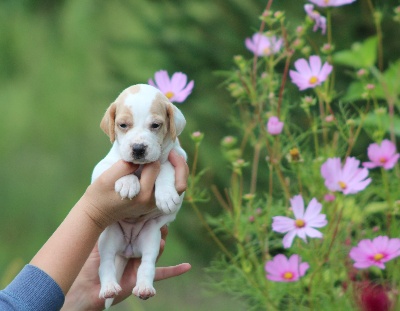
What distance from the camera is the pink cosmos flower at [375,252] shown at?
1.46 metres

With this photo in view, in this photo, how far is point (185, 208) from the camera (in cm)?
288

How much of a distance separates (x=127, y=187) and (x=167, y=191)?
0.16 ft

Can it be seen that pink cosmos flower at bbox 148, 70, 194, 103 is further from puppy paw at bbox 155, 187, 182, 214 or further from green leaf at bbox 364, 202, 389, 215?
green leaf at bbox 364, 202, 389, 215

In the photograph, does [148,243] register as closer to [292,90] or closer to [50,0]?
[292,90]

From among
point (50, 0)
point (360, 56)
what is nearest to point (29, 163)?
point (50, 0)

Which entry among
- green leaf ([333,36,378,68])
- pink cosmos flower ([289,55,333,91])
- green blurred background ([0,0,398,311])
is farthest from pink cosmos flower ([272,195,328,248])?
green blurred background ([0,0,398,311])

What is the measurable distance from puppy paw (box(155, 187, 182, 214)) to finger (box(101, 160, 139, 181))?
1.8 inches

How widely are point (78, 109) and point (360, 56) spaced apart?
229cm

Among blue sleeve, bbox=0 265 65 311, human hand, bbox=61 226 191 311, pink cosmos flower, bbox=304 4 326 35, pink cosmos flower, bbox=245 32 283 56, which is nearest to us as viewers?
blue sleeve, bbox=0 265 65 311

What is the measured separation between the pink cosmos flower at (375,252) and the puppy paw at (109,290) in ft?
1.66

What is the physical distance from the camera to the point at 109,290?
1.08 meters

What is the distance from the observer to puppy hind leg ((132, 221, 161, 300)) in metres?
1.06

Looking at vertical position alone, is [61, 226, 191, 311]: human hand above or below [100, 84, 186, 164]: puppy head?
below

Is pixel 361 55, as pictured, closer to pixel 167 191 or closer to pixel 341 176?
pixel 341 176
